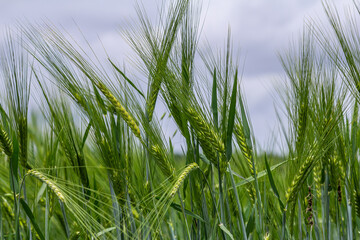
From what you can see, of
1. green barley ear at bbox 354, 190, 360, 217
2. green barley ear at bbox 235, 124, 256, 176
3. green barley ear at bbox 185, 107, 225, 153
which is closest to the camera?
green barley ear at bbox 185, 107, 225, 153

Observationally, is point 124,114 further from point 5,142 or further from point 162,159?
point 5,142

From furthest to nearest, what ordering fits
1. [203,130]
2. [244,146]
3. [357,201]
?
1. [357,201]
2. [244,146]
3. [203,130]

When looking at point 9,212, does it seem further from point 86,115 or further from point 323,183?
point 323,183

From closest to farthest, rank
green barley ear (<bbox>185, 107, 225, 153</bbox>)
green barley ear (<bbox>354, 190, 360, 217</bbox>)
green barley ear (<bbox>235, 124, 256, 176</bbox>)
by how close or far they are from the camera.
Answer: green barley ear (<bbox>185, 107, 225, 153</bbox>)
green barley ear (<bbox>235, 124, 256, 176</bbox>)
green barley ear (<bbox>354, 190, 360, 217</bbox>)

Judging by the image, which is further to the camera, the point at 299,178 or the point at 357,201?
the point at 357,201

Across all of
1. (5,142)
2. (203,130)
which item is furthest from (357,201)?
(5,142)

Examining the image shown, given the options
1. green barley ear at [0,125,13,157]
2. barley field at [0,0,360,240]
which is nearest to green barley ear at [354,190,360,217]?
barley field at [0,0,360,240]

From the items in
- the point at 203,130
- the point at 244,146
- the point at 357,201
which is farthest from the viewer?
the point at 357,201

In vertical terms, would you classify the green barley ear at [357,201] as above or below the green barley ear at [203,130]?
below

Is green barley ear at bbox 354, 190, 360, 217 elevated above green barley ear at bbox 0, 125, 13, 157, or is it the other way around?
green barley ear at bbox 0, 125, 13, 157

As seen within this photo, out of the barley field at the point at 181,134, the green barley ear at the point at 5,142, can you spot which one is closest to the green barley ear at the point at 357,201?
the barley field at the point at 181,134

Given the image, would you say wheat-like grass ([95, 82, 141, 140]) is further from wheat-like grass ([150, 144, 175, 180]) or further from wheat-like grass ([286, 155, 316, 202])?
wheat-like grass ([286, 155, 316, 202])

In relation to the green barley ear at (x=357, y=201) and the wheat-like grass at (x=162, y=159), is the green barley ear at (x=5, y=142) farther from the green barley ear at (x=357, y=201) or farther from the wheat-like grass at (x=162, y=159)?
the green barley ear at (x=357, y=201)

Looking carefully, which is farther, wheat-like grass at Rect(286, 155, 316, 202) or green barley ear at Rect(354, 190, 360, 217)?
green barley ear at Rect(354, 190, 360, 217)
